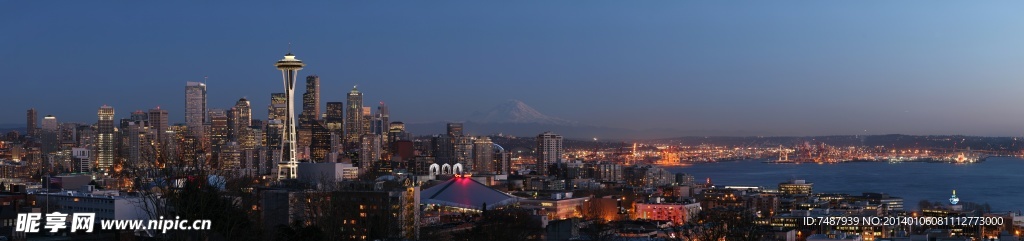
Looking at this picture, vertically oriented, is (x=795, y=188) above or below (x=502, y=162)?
below

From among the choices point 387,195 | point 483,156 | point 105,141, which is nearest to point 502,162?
point 483,156

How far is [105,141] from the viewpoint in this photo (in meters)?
57.6

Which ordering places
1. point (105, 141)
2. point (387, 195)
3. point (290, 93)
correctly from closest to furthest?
point (387, 195) < point (290, 93) < point (105, 141)

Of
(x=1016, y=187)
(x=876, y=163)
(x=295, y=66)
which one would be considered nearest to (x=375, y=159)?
(x=295, y=66)

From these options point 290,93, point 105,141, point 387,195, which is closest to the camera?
point 387,195

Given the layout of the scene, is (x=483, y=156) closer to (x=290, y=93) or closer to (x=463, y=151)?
(x=463, y=151)

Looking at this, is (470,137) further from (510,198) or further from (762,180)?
(510,198)

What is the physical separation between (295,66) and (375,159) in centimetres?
2430

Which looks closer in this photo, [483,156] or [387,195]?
[387,195]

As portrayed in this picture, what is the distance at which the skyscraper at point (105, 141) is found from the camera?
5494cm

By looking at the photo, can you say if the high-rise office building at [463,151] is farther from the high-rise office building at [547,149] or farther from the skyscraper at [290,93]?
the skyscraper at [290,93]

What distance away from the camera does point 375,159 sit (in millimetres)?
63281

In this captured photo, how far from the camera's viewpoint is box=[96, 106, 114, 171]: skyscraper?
5494cm

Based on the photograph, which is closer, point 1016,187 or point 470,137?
point 1016,187
